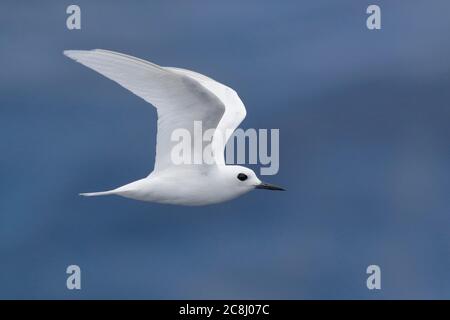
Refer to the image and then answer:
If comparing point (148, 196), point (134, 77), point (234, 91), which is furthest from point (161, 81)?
point (234, 91)

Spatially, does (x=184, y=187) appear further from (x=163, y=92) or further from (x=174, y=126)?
(x=163, y=92)

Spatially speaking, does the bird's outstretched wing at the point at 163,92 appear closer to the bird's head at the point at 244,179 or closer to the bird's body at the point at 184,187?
the bird's body at the point at 184,187

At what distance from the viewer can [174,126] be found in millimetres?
16844

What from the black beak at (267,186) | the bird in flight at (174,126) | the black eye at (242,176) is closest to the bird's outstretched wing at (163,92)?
the bird in flight at (174,126)

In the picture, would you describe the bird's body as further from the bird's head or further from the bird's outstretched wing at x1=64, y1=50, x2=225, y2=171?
the bird's outstretched wing at x1=64, y1=50, x2=225, y2=171

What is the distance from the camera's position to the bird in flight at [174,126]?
16062mm

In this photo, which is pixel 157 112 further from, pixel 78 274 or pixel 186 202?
pixel 78 274

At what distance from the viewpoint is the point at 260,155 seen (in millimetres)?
17156

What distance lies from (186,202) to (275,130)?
4.65 ft

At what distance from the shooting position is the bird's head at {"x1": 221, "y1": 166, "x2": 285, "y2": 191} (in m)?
17.0

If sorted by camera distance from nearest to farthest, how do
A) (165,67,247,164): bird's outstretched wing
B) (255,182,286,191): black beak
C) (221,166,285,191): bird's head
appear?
(221,166,285,191): bird's head < (255,182,286,191): black beak < (165,67,247,164): bird's outstretched wing

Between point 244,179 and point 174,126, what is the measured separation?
3.69 ft

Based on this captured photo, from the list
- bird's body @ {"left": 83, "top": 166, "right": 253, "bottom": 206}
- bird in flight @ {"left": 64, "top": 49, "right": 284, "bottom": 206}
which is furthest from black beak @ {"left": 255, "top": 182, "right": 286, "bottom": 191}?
bird's body @ {"left": 83, "top": 166, "right": 253, "bottom": 206}

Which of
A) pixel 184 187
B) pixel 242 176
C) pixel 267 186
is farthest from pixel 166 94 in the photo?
pixel 267 186
